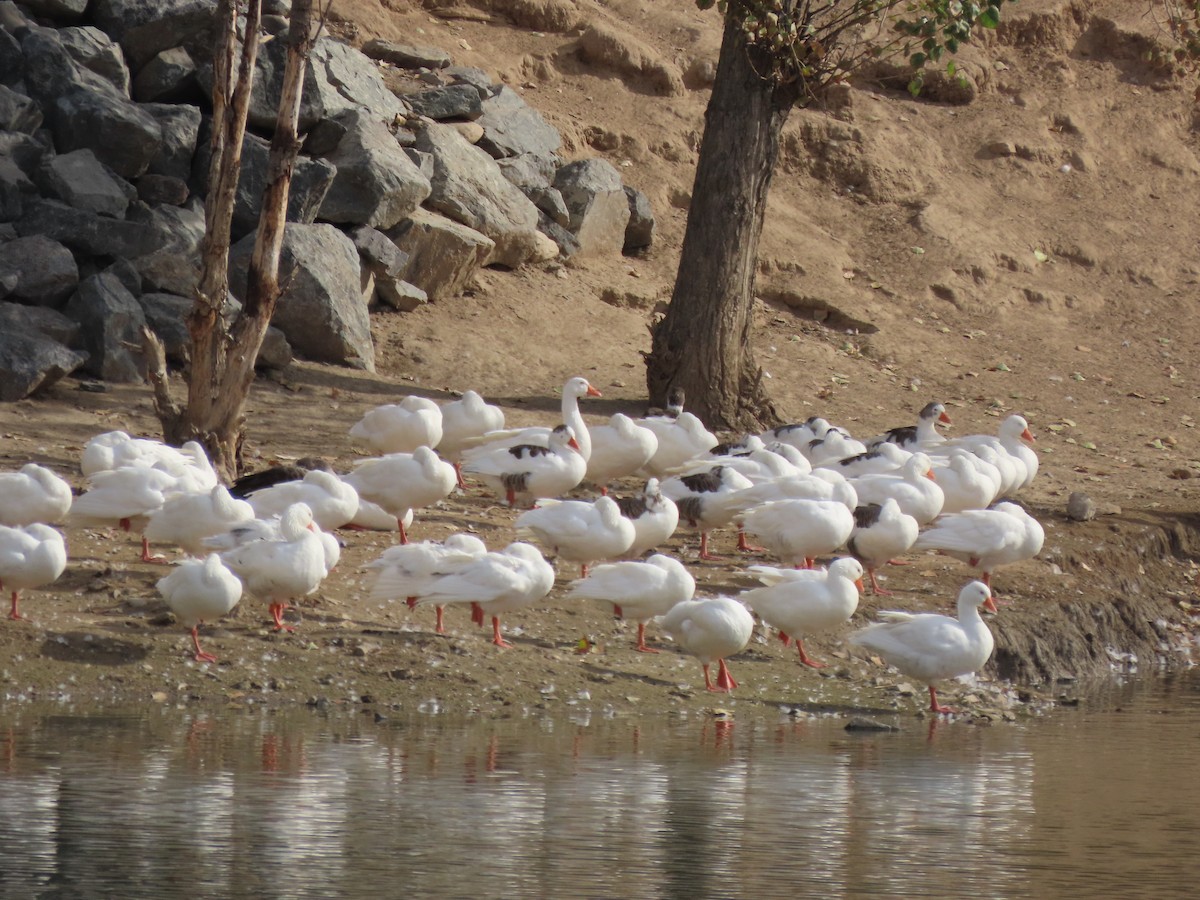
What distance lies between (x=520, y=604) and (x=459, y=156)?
10.3 m

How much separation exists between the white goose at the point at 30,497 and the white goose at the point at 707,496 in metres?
3.90

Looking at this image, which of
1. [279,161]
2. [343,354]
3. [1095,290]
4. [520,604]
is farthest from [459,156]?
[520,604]

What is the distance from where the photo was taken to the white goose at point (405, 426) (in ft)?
42.7

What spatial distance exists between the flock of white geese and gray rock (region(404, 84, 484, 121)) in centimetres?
687

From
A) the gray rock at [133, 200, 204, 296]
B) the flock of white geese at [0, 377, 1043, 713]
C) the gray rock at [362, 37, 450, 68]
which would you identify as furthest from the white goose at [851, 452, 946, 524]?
the gray rock at [362, 37, 450, 68]

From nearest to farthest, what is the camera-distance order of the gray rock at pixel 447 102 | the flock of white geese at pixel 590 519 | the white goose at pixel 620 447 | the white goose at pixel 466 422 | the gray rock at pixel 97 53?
1. the flock of white geese at pixel 590 519
2. the white goose at pixel 620 447
3. the white goose at pixel 466 422
4. the gray rock at pixel 97 53
5. the gray rock at pixel 447 102

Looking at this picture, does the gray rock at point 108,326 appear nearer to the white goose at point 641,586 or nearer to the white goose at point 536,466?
the white goose at point 536,466

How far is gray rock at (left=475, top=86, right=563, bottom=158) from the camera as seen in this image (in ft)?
66.7

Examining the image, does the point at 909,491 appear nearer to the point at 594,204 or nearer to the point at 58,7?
the point at 594,204

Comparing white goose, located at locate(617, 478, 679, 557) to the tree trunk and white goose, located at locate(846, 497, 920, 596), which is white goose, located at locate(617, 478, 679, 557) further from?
the tree trunk

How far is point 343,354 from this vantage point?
1625 cm

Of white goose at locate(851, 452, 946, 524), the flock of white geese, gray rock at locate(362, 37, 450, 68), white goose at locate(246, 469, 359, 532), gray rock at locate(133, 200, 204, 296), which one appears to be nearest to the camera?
the flock of white geese

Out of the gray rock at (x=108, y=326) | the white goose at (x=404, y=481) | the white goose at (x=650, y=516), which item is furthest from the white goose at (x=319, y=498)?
the gray rock at (x=108, y=326)

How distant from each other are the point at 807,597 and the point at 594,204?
11412mm
